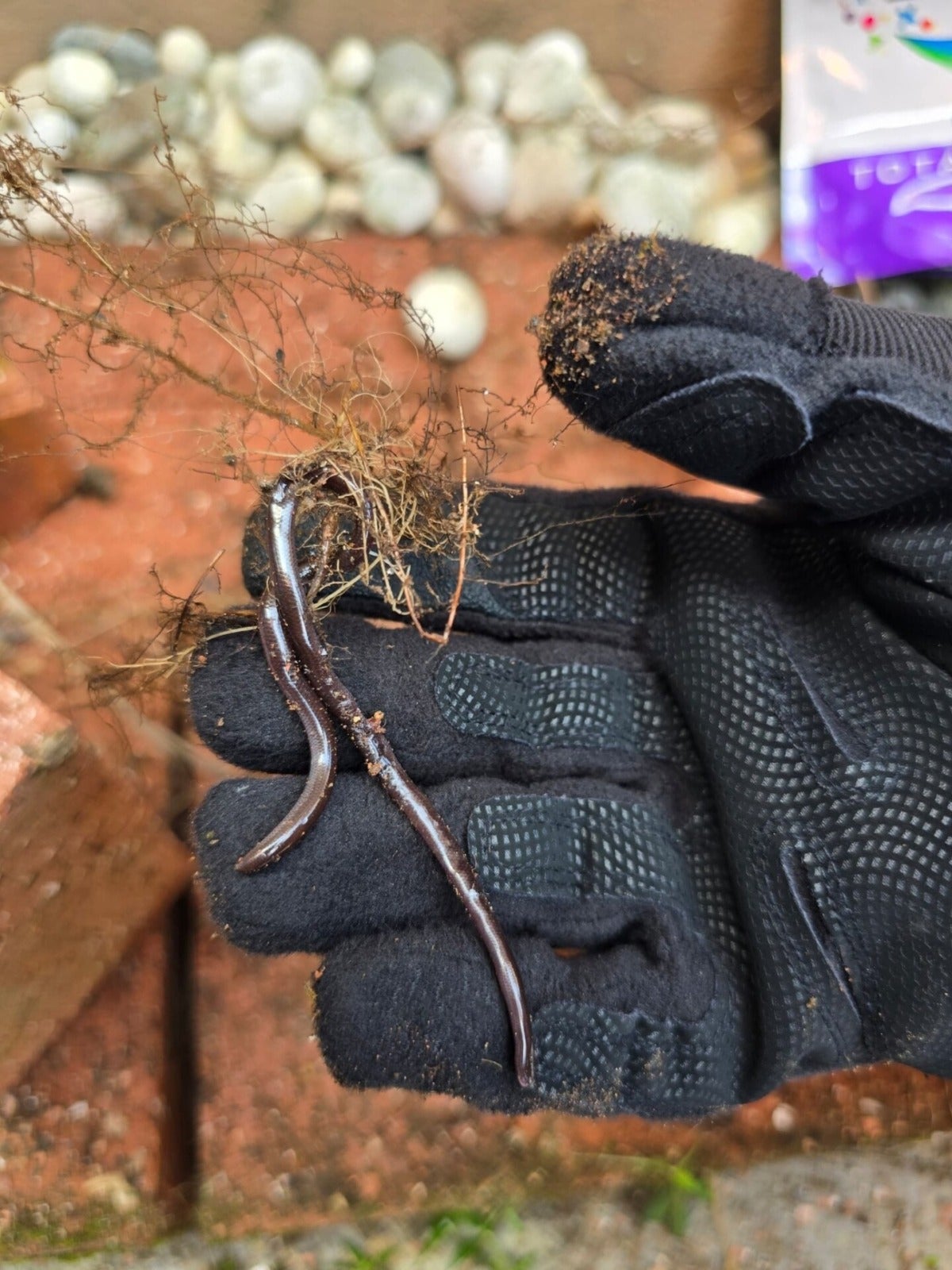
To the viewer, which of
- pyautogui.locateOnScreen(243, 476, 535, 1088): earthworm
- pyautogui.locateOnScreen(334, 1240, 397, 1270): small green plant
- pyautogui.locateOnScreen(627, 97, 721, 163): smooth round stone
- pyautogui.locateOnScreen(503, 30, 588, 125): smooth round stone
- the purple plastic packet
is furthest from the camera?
pyautogui.locateOnScreen(627, 97, 721, 163): smooth round stone

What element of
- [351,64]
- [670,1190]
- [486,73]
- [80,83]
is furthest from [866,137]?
[670,1190]

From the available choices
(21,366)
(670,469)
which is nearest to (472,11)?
(670,469)

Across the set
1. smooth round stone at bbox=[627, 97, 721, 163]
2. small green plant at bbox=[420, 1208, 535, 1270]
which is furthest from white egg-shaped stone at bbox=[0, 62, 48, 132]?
small green plant at bbox=[420, 1208, 535, 1270]

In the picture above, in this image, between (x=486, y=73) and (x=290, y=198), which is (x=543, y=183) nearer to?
(x=486, y=73)

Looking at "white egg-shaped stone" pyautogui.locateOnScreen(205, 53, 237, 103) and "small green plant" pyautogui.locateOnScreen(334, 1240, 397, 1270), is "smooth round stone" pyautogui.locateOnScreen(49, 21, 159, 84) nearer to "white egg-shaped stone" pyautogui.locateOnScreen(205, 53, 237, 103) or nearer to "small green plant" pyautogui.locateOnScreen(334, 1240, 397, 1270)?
"white egg-shaped stone" pyautogui.locateOnScreen(205, 53, 237, 103)

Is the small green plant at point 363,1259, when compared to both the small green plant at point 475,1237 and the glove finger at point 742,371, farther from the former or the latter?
the glove finger at point 742,371

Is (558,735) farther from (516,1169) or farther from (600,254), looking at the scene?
(516,1169)
